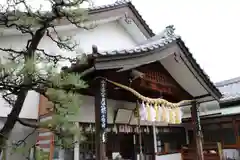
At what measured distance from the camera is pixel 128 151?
823 cm

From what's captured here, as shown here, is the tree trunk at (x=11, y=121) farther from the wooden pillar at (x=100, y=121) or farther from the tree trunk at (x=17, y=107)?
the wooden pillar at (x=100, y=121)

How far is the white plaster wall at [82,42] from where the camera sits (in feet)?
20.7

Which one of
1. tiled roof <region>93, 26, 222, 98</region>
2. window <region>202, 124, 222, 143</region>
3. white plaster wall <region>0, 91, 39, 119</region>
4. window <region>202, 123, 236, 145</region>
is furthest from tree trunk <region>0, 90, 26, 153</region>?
window <region>202, 124, 222, 143</region>

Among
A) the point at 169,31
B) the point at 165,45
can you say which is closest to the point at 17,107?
the point at 165,45

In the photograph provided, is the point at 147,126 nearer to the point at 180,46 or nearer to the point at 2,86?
the point at 180,46

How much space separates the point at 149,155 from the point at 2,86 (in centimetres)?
630

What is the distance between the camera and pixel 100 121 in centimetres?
450

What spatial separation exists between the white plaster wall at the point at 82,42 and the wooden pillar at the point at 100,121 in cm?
93

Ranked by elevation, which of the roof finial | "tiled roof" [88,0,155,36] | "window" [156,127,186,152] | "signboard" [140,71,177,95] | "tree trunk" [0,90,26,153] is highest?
"tiled roof" [88,0,155,36]

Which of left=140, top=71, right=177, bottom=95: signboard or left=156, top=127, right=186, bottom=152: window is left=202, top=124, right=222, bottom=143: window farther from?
left=140, top=71, right=177, bottom=95: signboard

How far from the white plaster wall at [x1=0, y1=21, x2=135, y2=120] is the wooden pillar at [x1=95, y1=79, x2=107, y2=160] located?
3.05 ft

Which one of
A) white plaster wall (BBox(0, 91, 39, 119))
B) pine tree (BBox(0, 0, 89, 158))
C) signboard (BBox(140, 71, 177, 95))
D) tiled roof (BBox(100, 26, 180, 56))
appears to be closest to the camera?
pine tree (BBox(0, 0, 89, 158))

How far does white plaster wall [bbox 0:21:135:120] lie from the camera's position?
20.7ft


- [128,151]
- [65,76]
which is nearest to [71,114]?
[65,76]
